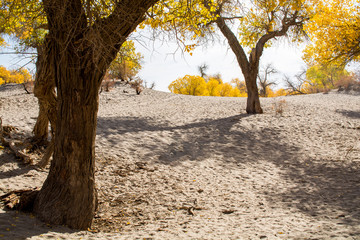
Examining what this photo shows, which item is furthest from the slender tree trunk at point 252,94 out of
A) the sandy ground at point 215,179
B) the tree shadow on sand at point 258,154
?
the tree shadow on sand at point 258,154

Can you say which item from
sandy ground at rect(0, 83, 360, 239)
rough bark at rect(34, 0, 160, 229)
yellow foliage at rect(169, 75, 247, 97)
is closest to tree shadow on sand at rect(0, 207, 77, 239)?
sandy ground at rect(0, 83, 360, 239)

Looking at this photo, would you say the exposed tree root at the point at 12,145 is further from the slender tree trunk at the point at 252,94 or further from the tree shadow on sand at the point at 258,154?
the slender tree trunk at the point at 252,94

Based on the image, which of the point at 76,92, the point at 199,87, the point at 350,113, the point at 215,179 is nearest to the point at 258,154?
the point at 215,179

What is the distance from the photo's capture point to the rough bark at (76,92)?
3172 mm

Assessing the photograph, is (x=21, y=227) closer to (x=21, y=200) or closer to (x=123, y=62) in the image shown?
(x=21, y=200)

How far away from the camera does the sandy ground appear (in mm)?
3341

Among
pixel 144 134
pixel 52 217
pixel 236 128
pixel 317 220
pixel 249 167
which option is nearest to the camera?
pixel 52 217

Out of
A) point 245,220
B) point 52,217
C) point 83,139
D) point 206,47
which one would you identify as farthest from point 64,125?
point 206,47

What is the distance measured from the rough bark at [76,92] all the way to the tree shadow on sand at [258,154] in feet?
9.64

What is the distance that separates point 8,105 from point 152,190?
431 inches

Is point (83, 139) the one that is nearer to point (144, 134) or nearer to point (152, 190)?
point (152, 190)

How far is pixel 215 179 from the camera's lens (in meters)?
5.65

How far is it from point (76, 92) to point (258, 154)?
547 centimetres

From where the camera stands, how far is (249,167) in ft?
21.2
